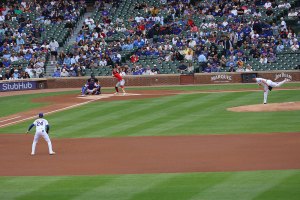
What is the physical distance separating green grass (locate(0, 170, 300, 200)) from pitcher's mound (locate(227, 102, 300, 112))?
46.7ft

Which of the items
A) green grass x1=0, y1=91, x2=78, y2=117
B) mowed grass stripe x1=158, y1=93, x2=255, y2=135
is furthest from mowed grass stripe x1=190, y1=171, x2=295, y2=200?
green grass x1=0, y1=91, x2=78, y2=117

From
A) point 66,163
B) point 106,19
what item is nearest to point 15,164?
point 66,163

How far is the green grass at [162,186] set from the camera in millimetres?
17812

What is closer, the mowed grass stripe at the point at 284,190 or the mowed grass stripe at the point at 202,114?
the mowed grass stripe at the point at 284,190

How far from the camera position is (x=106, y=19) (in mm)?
58156

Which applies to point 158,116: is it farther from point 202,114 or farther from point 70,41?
point 70,41

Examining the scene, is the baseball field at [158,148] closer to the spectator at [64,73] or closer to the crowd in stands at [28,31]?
the spectator at [64,73]

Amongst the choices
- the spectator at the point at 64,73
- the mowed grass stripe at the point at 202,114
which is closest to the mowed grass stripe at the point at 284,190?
the mowed grass stripe at the point at 202,114

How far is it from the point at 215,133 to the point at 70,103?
1464cm

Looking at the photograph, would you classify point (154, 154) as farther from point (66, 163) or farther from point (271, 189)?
point (271, 189)

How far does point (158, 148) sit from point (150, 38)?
100 feet

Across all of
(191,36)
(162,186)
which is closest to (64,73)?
(191,36)

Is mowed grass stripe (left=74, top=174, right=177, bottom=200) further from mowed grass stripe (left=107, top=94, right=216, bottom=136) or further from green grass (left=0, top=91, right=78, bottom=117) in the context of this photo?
green grass (left=0, top=91, right=78, bottom=117)

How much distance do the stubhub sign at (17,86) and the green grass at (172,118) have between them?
1234cm
